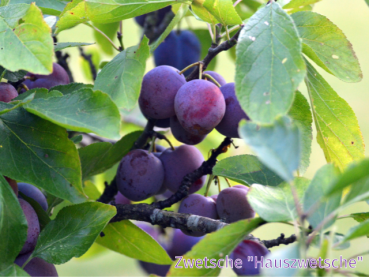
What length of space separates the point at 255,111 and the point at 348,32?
3195 millimetres

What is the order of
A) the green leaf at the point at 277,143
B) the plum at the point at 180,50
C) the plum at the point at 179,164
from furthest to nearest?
the plum at the point at 180,50
the plum at the point at 179,164
the green leaf at the point at 277,143

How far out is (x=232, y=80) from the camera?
2.39 metres

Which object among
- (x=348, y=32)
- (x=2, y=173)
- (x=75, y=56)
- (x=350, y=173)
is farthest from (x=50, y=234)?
(x=348, y=32)

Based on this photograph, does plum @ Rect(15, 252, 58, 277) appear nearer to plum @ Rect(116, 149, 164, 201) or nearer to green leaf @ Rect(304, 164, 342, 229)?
plum @ Rect(116, 149, 164, 201)

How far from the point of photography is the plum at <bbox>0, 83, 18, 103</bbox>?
19.9 inches

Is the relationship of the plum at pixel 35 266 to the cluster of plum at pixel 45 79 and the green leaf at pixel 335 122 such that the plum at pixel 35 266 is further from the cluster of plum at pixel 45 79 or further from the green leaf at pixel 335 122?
the green leaf at pixel 335 122

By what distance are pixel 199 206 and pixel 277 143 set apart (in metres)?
0.29

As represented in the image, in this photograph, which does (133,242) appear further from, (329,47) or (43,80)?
(329,47)

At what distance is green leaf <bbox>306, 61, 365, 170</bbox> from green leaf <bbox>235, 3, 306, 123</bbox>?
4.8 inches

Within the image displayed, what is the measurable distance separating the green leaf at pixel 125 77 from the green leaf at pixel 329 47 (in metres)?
0.21

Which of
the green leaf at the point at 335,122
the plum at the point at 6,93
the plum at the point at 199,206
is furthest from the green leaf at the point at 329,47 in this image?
the plum at the point at 6,93

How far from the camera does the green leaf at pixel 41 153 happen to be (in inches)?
17.3

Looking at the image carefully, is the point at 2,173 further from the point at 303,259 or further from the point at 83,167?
the point at 303,259

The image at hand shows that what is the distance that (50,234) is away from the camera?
0.47 meters
